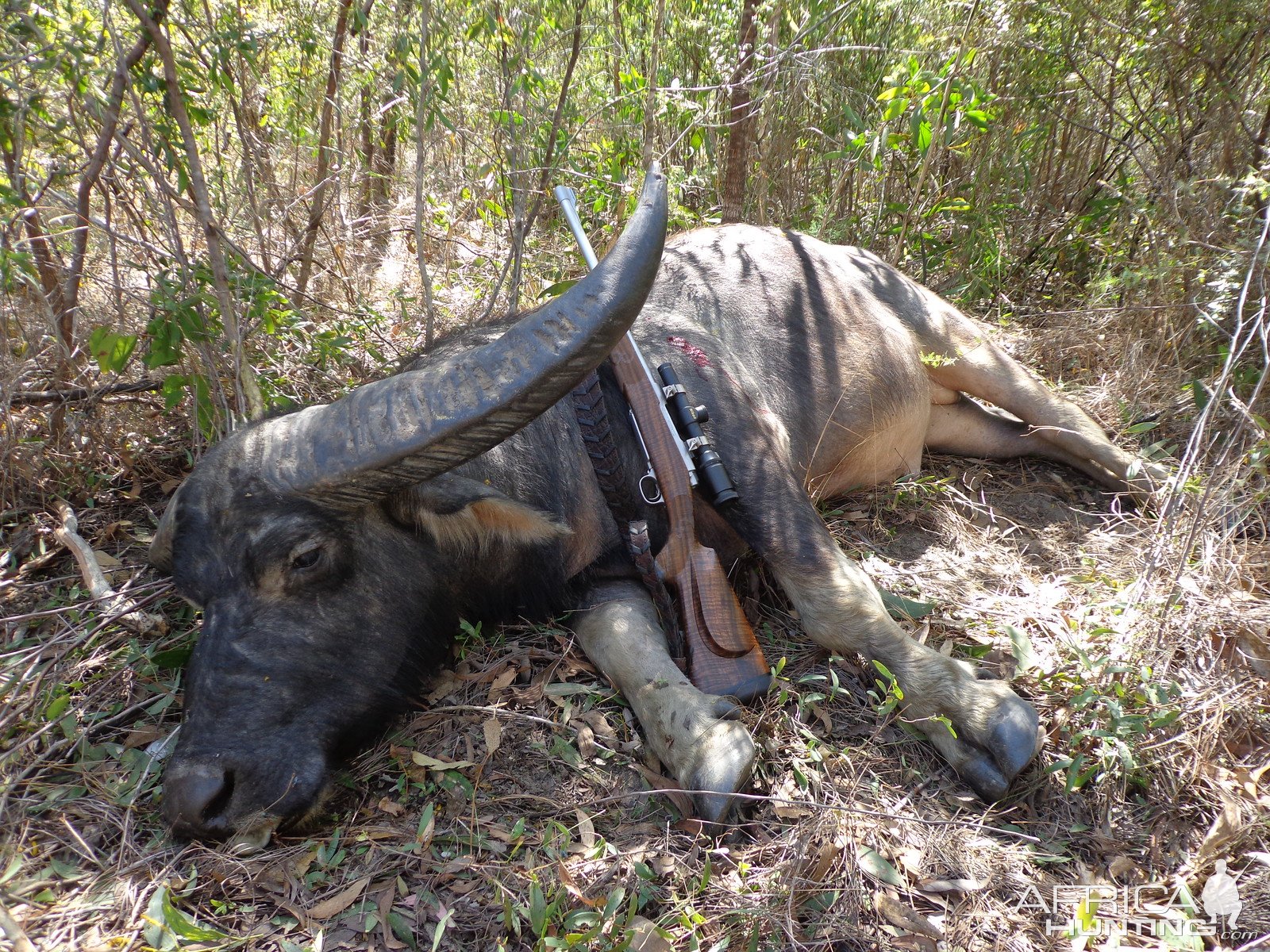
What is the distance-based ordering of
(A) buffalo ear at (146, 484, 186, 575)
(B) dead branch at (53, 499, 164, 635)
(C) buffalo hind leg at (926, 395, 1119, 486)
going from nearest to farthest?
(A) buffalo ear at (146, 484, 186, 575), (B) dead branch at (53, 499, 164, 635), (C) buffalo hind leg at (926, 395, 1119, 486)

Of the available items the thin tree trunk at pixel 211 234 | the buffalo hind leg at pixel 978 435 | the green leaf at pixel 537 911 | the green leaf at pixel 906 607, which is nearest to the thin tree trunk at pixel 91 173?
the thin tree trunk at pixel 211 234

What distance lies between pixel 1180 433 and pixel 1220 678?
1.96 m

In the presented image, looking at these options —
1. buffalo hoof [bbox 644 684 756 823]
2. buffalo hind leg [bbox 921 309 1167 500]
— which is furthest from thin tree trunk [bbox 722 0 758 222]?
buffalo hoof [bbox 644 684 756 823]

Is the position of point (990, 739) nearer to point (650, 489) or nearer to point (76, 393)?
point (650, 489)

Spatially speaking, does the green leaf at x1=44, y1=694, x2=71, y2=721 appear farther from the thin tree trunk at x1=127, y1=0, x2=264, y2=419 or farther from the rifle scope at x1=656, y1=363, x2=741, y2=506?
the rifle scope at x1=656, y1=363, x2=741, y2=506

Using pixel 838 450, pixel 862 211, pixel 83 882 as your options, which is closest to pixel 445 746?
pixel 83 882

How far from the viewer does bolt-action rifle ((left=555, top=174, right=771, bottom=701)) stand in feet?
8.84

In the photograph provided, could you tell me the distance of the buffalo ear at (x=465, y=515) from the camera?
258 cm

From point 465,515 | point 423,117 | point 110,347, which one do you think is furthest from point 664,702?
point 423,117

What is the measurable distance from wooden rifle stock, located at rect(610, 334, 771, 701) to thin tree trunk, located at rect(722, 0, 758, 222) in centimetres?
297

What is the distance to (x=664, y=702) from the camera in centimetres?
261

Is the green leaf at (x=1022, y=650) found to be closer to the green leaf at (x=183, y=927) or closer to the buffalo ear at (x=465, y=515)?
the buffalo ear at (x=465, y=515)

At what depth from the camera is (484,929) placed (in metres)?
2.04

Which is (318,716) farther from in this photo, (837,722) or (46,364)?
(46,364)
